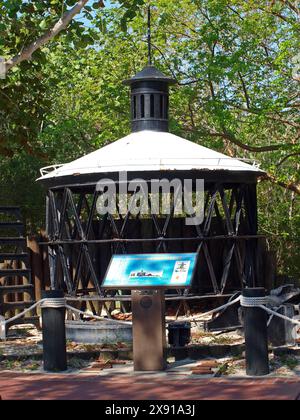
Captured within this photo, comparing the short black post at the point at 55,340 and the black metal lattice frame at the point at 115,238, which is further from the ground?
the black metal lattice frame at the point at 115,238

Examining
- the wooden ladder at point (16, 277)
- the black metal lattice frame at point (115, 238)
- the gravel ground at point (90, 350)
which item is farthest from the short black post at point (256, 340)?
the wooden ladder at point (16, 277)

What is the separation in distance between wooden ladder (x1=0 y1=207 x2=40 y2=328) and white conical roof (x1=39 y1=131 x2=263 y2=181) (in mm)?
2017

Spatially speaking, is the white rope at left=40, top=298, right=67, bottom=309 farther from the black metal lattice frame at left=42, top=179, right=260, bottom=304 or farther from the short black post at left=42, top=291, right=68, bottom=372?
the black metal lattice frame at left=42, top=179, right=260, bottom=304

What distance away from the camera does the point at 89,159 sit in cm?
1684

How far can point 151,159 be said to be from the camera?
16.1m

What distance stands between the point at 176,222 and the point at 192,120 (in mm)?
6363

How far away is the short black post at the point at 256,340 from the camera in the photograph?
12.2m

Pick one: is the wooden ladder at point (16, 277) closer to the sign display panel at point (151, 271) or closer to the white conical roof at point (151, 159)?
the white conical roof at point (151, 159)

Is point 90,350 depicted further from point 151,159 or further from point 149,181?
point 151,159

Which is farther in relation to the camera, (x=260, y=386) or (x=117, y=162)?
(x=117, y=162)

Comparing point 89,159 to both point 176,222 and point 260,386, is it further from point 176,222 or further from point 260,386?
point 260,386

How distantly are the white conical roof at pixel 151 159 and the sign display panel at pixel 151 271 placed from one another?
276 cm

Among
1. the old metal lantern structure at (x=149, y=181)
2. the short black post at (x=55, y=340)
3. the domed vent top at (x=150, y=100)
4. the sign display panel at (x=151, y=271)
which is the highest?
the domed vent top at (x=150, y=100)

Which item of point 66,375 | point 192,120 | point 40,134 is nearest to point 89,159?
point 66,375
